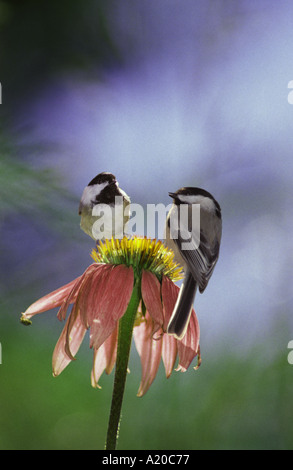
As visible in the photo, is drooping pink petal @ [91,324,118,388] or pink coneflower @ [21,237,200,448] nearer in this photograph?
pink coneflower @ [21,237,200,448]

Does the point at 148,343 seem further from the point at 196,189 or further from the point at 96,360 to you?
the point at 196,189

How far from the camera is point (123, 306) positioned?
0.43 metres

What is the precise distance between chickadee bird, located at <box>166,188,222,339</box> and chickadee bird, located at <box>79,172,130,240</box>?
0.15 feet

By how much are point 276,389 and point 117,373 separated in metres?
0.84

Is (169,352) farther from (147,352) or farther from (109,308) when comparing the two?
(109,308)

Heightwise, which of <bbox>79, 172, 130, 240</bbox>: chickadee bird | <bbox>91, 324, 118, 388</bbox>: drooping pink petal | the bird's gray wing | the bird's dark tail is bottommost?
<bbox>91, 324, 118, 388</bbox>: drooping pink petal

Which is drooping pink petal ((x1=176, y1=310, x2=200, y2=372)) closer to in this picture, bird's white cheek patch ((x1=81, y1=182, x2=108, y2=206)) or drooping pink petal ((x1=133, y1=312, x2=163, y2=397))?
drooping pink petal ((x1=133, y1=312, x2=163, y2=397))

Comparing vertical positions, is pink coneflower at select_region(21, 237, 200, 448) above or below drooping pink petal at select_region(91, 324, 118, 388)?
above

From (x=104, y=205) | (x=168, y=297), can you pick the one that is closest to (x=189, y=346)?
(x=168, y=297)

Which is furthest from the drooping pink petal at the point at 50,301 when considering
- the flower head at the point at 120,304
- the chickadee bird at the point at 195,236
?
the chickadee bird at the point at 195,236

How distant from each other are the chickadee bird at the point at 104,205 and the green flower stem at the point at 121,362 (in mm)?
62

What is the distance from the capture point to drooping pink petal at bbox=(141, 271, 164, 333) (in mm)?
442

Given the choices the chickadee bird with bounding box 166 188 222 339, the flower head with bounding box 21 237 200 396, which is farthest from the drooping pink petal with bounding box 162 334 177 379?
the chickadee bird with bounding box 166 188 222 339

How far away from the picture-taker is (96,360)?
21.9 inches
